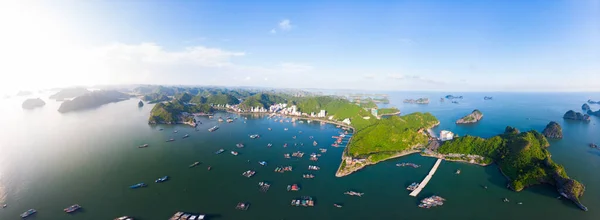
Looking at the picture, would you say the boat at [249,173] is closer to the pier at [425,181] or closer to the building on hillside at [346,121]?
the pier at [425,181]

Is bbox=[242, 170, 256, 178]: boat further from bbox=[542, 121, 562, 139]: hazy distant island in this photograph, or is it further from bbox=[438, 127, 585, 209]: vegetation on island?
bbox=[542, 121, 562, 139]: hazy distant island

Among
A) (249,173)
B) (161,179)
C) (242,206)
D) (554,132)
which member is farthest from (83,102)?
Result: (554,132)

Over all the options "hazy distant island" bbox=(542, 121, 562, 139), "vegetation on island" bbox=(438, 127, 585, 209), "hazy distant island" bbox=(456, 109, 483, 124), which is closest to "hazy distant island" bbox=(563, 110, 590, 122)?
"hazy distant island" bbox=(456, 109, 483, 124)

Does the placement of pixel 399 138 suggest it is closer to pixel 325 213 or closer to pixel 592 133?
pixel 325 213

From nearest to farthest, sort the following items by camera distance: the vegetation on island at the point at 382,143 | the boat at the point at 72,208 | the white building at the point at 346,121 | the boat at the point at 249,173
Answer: the boat at the point at 72,208
the boat at the point at 249,173
the vegetation on island at the point at 382,143
the white building at the point at 346,121

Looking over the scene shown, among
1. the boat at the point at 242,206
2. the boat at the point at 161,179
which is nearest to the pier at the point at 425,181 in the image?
the boat at the point at 242,206

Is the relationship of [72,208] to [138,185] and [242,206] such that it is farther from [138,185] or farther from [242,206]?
[242,206]

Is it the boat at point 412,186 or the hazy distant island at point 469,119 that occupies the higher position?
the hazy distant island at point 469,119

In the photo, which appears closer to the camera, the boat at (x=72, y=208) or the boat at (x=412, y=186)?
the boat at (x=72, y=208)

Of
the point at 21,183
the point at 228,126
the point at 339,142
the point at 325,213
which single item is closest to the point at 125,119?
the point at 228,126
